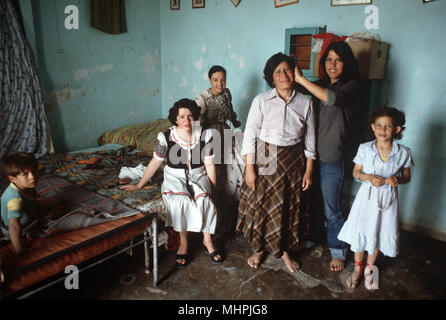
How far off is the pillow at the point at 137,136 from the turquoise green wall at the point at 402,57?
1288 millimetres

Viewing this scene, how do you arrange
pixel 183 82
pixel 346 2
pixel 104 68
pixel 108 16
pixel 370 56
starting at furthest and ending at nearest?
pixel 183 82 → pixel 104 68 → pixel 108 16 → pixel 346 2 → pixel 370 56

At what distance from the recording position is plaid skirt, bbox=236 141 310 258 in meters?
2.30

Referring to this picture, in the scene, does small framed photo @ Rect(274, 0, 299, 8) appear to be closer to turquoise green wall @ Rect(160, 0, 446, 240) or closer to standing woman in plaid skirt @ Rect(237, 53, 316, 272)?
turquoise green wall @ Rect(160, 0, 446, 240)

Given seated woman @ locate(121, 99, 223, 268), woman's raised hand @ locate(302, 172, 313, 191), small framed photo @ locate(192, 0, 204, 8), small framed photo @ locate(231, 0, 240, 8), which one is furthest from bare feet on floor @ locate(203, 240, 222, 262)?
small framed photo @ locate(192, 0, 204, 8)

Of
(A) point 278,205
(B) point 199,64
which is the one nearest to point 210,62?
(B) point 199,64

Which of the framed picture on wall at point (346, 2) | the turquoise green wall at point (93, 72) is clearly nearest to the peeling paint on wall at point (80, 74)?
the turquoise green wall at point (93, 72)

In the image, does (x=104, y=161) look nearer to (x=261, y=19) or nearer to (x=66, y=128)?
(x=66, y=128)

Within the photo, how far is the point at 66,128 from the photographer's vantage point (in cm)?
417

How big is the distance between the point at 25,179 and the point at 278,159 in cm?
165

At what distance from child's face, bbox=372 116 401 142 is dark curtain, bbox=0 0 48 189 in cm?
358

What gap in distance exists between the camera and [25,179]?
5.94 ft

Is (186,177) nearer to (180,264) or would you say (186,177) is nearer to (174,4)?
(180,264)

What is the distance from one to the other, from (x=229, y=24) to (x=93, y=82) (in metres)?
2.08

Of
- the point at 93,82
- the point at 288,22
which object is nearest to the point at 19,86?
the point at 93,82
